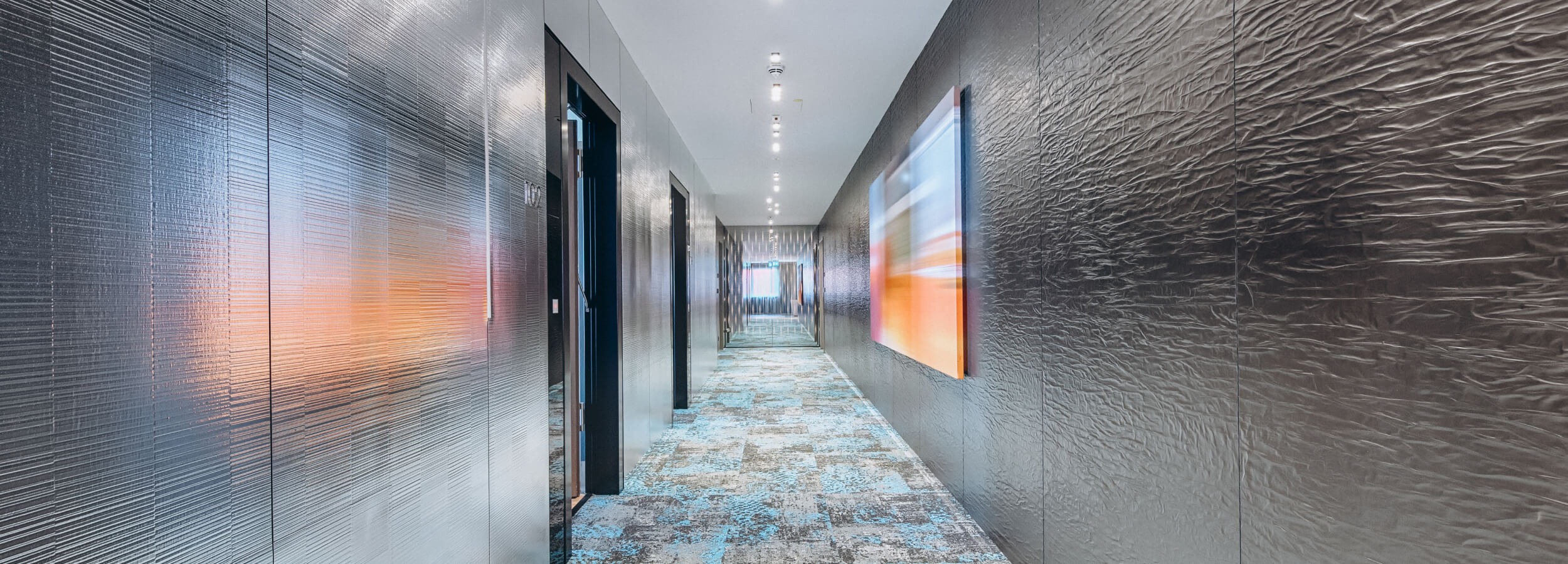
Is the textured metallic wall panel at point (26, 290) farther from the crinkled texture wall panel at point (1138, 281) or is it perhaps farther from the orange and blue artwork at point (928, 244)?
the orange and blue artwork at point (928, 244)

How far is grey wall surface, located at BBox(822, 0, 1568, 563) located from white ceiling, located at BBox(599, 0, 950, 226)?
1272mm

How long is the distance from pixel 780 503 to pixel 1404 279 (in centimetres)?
280

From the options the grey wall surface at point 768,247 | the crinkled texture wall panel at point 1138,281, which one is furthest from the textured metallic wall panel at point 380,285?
the grey wall surface at point 768,247

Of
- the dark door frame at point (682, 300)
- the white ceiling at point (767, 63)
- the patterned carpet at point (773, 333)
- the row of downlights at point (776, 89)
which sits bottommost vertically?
the patterned carpet at point (773, 333)

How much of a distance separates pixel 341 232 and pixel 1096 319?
2.14 meters

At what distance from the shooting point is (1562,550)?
761 mm

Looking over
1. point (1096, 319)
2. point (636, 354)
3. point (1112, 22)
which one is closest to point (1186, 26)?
point (1112, 22)

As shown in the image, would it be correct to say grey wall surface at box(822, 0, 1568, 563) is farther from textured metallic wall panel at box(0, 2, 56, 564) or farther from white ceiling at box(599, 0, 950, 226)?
textured metallic wall panel at box(0, 2, 56, 564)

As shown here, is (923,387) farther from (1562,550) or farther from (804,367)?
(804,367)

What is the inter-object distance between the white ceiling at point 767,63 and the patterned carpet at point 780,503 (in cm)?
273

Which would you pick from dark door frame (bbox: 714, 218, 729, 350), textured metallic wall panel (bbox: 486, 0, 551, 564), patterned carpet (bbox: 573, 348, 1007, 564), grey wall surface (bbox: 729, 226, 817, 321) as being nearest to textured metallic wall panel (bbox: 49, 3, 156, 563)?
textured metallic wall panel (bbox: 486, 0, 551, 564)

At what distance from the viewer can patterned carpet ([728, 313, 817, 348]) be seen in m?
12.1

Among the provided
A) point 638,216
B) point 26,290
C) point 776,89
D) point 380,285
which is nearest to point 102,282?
point 26,290

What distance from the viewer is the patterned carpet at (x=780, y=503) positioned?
103 inches
